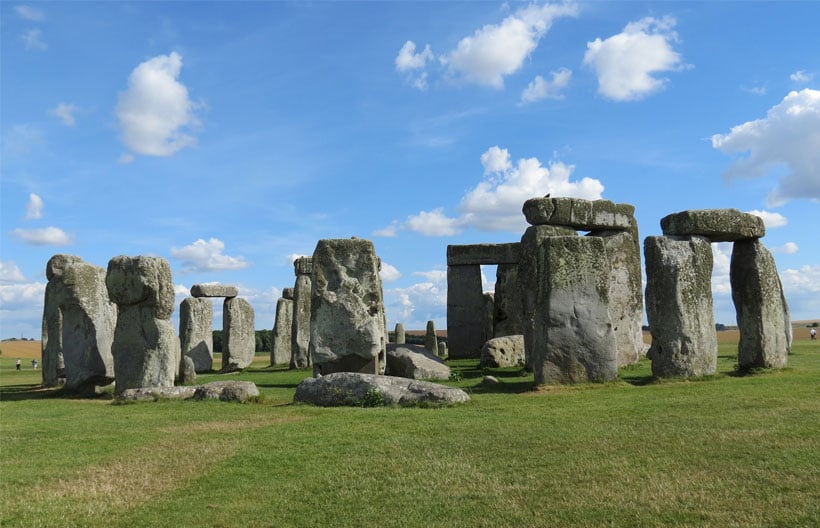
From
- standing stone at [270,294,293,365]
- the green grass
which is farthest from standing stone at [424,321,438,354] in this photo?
the green grass

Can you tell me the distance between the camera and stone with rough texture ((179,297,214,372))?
2381 cm

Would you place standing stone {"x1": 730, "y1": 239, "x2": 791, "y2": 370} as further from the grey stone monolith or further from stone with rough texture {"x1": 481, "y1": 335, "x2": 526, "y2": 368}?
the grey stone monolith

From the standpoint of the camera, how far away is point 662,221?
1405 centimetres

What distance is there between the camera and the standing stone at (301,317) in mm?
22078

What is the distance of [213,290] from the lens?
81.5 ft

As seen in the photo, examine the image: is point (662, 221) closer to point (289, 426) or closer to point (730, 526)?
point (289, 426)

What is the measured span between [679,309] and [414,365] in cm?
584

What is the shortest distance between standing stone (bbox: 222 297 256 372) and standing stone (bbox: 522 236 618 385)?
45.0 feet

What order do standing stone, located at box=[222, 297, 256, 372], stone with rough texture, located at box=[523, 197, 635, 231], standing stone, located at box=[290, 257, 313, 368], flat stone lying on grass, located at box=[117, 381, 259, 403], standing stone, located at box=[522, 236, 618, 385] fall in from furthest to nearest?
standing stone, located at box=[222, 297, 256, 372] < standing stone, located at box=[290, 257, 313, 368] < stone with rough texture, located at box=[523, 197, 635, 231] < standing stone, located at box=[522, 236, 618, 385] < flat stone lying on grass, located at box=[117, 381, 259, 403]

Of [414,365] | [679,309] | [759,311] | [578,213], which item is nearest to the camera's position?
[679,309]

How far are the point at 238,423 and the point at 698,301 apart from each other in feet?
28.8

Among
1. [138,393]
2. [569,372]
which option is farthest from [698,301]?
[138,393]

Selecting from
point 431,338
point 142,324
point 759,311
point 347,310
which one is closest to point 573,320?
point 759,311

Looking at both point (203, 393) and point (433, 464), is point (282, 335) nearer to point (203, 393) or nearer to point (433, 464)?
point (203, 393)
